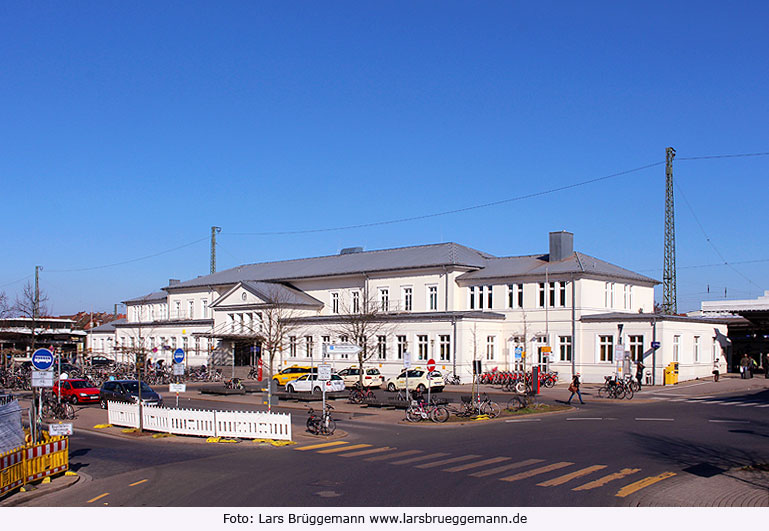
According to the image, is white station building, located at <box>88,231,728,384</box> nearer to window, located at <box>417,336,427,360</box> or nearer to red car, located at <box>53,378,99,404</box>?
window, located at <box>417,336,427,360</box>

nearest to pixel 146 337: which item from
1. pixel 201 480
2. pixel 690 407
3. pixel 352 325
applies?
pixel 352 325

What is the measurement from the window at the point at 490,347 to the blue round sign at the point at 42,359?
127 feet

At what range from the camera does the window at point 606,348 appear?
50219 mm

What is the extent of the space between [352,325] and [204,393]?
13969 millimetres

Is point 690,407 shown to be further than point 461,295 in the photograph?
No

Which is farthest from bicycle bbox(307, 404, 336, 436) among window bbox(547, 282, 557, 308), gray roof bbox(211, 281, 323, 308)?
gray roof bbox(211, 281, 323, 308)

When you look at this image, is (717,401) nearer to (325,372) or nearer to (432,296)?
(325,372)

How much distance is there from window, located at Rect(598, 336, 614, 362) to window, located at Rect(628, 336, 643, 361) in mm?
1198

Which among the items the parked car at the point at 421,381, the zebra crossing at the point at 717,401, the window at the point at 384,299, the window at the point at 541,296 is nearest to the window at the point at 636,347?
the window at the point at 541,296

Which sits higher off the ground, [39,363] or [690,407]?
[39,363]

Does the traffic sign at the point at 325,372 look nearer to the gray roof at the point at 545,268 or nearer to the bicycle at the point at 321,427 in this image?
the bicycle at the point at 321,427

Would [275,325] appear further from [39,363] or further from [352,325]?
[39,363]

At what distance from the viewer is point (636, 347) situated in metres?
49.3
